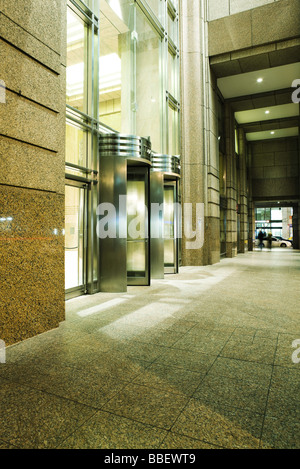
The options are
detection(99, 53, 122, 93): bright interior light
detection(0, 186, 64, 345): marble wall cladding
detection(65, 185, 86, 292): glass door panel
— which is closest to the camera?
detection(0, 186, 64, 345): marble wall cladding

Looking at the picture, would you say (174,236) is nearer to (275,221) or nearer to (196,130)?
(196,130)

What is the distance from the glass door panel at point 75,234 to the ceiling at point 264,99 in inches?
507

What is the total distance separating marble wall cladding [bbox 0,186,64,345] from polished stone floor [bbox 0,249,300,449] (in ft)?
0.88

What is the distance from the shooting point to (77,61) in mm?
7562

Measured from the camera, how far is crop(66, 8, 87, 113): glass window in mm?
7234

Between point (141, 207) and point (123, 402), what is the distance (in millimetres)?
6488

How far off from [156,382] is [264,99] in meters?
19.6

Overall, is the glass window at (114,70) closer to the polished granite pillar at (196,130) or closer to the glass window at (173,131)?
the glass window at (173,131)

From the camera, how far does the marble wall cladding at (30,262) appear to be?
3.92 meters

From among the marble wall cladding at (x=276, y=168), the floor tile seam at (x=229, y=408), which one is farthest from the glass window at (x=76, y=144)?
the marble wall cladding at (x=276, y=168)

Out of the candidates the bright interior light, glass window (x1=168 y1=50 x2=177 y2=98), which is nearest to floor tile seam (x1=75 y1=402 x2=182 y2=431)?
the bright interior light

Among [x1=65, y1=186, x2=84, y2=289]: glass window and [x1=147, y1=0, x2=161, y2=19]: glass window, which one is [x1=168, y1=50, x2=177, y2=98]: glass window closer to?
[x1=147, y1=0, x2=161, y2=19]: glass window

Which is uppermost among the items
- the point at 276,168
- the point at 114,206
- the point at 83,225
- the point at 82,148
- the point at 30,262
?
the point at 276,168

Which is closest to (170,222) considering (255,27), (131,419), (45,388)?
(45,388)
